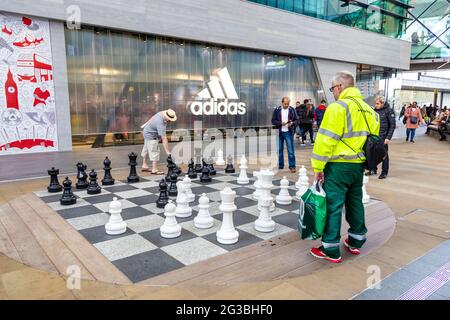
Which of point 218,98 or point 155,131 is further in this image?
point 218,98

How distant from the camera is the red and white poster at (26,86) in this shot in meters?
7.33

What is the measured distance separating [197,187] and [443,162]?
645 centimetres

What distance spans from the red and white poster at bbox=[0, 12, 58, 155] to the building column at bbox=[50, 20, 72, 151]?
103 millimetres

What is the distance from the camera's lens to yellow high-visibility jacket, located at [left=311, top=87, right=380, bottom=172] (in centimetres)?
247

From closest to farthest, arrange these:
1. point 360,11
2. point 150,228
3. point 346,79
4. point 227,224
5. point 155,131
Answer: point 346,79, point 227,224, point 150,228, point 155,131, point 360,11

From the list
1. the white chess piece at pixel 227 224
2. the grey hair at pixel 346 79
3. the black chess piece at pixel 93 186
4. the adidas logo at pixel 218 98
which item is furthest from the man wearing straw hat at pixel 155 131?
the adidas logo at pixel 218 98

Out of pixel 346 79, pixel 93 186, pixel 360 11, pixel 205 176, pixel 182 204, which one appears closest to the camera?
pixel 346 79

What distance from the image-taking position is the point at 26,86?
7.57 m

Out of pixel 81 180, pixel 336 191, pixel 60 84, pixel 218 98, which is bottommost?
pixel 81 180

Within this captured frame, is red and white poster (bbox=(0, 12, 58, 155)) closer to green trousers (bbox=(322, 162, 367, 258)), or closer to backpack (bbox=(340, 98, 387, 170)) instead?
green trousers (bbox=(322, 162, 367, 258))

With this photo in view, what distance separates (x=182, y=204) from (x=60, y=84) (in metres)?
6.33

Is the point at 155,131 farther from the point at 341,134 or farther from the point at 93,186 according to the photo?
the point at 341,134

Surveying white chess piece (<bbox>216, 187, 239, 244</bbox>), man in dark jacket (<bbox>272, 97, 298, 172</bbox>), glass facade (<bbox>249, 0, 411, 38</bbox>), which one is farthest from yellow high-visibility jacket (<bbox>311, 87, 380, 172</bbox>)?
glass facade (<bbox>249, 0, 411, 38</bbox>)

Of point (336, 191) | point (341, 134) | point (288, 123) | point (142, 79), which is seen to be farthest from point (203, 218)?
point (142, 79)
